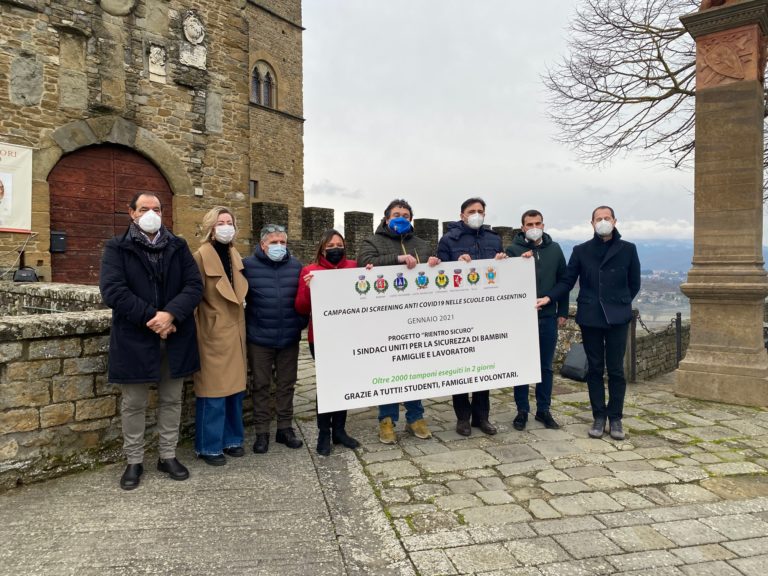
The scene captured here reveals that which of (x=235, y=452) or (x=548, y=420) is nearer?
(x=235, y=452)

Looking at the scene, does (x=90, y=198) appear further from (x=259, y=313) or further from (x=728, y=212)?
(x=728, y=212)

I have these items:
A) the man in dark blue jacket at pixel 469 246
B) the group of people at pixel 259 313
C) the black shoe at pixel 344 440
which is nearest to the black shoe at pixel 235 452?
the group of people at pixel 259 313

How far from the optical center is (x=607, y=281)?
444cm

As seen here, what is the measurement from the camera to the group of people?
11.3ft

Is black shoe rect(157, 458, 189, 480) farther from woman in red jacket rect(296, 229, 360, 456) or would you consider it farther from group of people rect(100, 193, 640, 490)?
woman in red jacket rect(296, 229, 360, 456)

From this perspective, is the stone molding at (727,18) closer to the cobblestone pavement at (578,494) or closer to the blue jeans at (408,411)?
the cobblestone pavement at (578,494)

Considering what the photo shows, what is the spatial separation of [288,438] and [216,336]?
1.06 meters

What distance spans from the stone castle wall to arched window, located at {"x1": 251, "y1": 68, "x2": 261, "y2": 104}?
1299 cm

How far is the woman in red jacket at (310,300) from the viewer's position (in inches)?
160

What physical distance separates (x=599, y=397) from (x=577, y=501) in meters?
1.56

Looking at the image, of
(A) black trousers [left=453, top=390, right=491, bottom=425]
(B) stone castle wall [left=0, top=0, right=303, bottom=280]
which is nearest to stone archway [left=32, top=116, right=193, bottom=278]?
(B) stone castle wall [left=0, top=0, right=303, bottom=280]

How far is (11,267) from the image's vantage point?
828 cm

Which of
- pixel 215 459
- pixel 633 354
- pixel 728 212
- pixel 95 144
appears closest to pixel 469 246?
pixel 215 459

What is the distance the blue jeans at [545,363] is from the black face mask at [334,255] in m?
1.97
